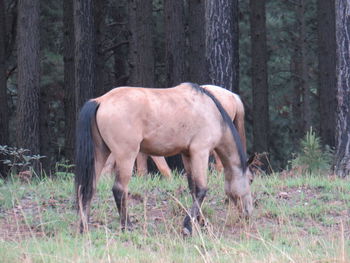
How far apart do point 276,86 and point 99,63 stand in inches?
353

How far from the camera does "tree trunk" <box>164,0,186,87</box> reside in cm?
1961

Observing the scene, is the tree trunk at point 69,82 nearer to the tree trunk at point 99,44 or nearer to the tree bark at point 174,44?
the tree trunk at point 99,44

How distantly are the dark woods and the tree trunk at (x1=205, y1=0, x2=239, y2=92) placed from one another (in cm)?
2

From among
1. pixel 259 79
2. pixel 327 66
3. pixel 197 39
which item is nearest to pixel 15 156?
pixel 197 39

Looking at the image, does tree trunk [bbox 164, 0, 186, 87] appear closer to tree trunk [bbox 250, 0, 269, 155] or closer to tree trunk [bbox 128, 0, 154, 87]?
tree trunk [bbox 128, 0, 154, 87]

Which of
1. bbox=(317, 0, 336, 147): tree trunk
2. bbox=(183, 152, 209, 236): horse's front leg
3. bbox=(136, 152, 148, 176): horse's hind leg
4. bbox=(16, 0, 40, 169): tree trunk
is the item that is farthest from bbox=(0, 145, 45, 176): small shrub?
bbox=(317, 0, 336, 147): tree trunk

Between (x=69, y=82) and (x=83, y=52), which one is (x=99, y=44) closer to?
(x=69, y=82)

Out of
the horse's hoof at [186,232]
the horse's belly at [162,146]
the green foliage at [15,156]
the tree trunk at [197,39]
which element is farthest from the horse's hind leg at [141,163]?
the tree trunk at [197,39]

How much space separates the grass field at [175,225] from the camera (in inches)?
273

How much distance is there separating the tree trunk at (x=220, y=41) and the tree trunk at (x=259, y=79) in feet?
27.7

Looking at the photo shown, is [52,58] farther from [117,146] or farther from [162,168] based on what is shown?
[117,146]

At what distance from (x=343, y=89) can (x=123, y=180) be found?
552 centimetres

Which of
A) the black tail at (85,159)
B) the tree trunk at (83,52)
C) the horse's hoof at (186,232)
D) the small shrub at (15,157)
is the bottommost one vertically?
the horse's hoof at (186,232)

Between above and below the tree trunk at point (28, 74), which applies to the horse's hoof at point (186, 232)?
below
